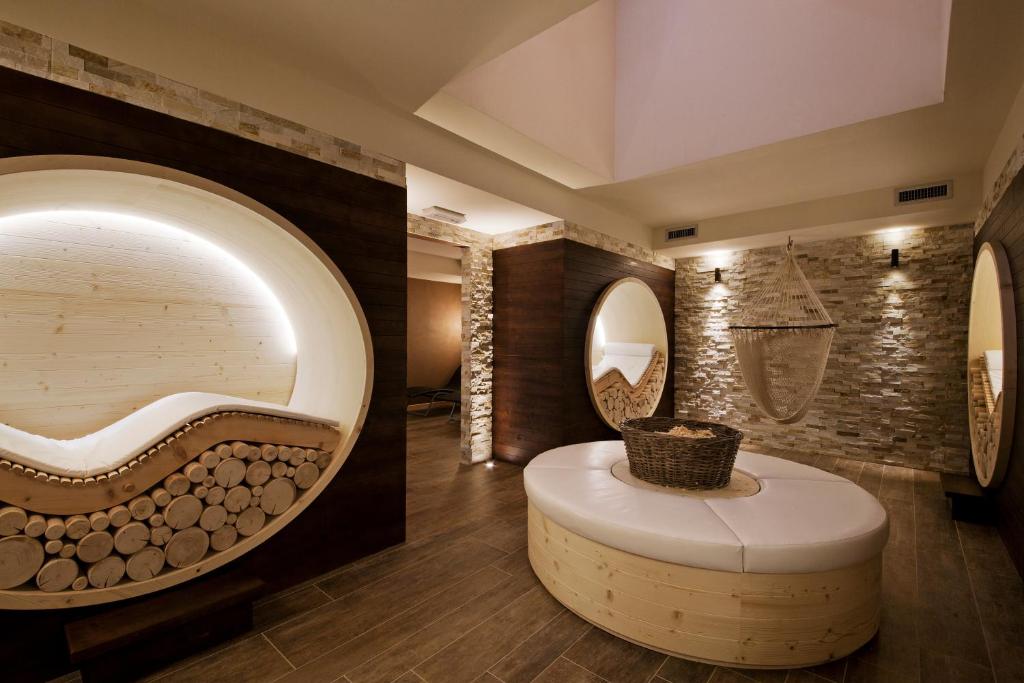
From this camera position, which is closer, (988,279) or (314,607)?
(314,607)

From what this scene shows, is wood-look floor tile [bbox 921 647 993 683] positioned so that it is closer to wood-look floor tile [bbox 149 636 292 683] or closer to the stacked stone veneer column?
wood-look floor tile [bbox 149 636 292 683]

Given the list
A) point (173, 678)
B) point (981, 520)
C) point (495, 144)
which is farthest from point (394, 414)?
point (981, 520)

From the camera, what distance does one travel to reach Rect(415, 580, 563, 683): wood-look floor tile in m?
1.72

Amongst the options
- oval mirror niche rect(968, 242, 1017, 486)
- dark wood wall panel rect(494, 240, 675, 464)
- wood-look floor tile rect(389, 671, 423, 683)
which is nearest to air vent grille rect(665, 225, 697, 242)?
dark wood wall panel rect(494, 240, 675, 464)

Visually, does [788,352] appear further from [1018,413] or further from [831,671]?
[831,671]

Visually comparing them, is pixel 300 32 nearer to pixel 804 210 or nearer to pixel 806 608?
pixel 806 608

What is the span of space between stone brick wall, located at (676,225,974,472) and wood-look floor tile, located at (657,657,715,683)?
13.4ft

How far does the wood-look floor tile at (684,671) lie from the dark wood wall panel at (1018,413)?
6.70ft

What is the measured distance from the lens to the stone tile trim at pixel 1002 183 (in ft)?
8.12

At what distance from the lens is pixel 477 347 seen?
463 cm

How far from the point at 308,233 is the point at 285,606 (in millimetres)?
1841

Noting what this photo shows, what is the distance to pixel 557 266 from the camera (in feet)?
14.1

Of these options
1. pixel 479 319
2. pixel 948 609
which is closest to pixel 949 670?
pixel 948 609

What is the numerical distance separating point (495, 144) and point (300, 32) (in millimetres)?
1503
